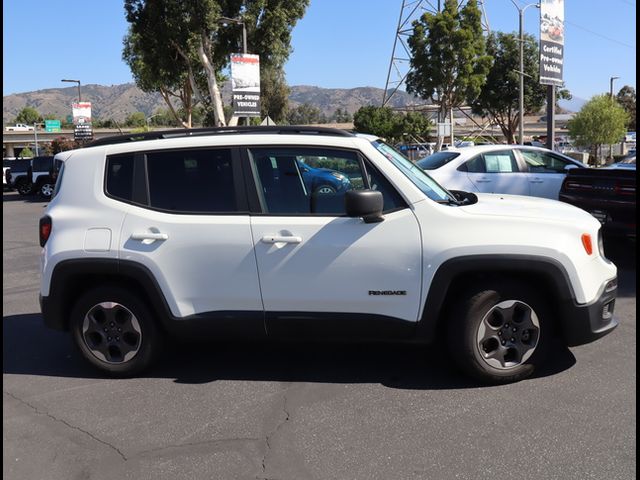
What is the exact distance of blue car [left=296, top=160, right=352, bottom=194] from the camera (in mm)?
4520

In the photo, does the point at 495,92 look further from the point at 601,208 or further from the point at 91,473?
the point at 91,473

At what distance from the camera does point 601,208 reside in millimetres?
8594

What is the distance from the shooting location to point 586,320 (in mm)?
4227

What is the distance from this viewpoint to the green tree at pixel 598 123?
1853 inches

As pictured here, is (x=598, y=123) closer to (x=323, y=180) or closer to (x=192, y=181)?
(x=323, y=180)

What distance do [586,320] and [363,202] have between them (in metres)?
1.73

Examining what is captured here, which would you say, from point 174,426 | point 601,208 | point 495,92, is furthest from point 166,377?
point 495,92

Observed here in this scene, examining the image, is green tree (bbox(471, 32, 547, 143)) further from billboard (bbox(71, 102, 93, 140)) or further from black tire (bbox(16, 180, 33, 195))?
black tire (bbox(16, 180, 33, 195))

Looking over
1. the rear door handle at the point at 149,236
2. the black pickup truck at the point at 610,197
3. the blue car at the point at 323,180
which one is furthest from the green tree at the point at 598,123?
the rear door handle at the point at 149,236

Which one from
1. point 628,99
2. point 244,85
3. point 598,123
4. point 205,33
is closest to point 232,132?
point 244,85

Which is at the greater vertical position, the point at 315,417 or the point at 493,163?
the point at 493,163

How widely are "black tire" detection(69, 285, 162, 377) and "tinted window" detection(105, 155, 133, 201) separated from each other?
0.70 m

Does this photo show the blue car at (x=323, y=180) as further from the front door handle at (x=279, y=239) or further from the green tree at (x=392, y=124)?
the green tree at (x=392, y=124)

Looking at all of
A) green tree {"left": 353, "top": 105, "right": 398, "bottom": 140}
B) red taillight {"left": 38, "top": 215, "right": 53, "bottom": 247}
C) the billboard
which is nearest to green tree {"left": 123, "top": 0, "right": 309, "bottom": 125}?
the billboard
